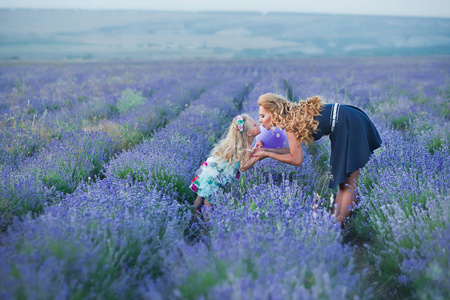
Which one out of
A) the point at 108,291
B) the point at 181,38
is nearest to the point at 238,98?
the point at 108,291

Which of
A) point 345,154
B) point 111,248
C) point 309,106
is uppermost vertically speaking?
point 309,106

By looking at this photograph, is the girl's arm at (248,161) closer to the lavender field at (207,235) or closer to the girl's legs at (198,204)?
the lavender field at (207,235)

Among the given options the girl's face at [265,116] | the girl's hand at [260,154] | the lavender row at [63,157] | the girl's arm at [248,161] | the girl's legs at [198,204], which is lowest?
the girl's legs at [198,204]

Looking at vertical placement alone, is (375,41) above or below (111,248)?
above

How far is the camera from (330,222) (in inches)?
79.1

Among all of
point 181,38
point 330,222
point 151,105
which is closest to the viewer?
point 330,222

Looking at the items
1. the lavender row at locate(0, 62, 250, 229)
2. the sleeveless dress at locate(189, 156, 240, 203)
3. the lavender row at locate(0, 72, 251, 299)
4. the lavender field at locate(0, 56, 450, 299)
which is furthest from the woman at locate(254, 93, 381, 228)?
the lavender row at locate(0, 62, 250, 229)

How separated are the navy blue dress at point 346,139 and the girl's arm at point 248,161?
0.55 metres

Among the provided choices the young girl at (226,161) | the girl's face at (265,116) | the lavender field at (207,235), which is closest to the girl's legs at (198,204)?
the young girl at (226,161)

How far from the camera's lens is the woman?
260 centimetres

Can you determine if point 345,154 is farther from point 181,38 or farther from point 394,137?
point 181,38

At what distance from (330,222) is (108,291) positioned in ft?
4.28

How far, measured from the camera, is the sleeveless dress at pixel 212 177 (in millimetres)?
2928

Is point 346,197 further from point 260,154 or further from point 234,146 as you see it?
point 234,146
